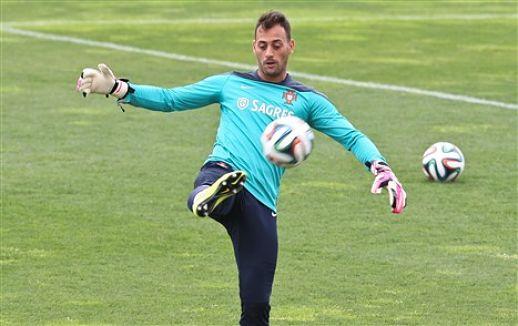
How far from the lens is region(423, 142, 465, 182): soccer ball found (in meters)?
16.8

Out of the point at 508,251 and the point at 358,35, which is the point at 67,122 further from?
the point at 358,35

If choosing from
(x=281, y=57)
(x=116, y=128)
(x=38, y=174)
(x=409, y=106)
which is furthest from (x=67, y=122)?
(x=281, y=57)

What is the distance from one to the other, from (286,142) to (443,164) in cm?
826

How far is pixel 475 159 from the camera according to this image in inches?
719

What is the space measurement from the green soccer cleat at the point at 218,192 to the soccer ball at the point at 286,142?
10.7 inches

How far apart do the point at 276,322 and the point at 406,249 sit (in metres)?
2.78

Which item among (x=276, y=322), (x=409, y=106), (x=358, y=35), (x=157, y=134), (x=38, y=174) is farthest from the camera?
(x=358, y=35)

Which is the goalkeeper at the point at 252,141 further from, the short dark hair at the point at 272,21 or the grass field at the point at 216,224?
the grass field at the point at 216,224

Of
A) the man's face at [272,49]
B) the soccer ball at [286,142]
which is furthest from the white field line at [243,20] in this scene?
the soccer ball at [286,142]

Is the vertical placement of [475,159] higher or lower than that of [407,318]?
higher

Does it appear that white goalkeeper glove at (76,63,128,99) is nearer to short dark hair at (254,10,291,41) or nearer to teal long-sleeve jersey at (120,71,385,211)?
teal long-sleeve jersey at (120,71,385,211)

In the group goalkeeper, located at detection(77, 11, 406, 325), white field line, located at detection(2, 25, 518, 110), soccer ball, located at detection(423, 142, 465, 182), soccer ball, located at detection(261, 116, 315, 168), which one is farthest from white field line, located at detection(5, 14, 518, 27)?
soccer ball, located at detection(261, 116, 315, 168)

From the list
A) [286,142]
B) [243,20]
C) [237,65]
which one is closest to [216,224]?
[286,142]

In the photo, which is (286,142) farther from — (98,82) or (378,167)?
(98,82)
